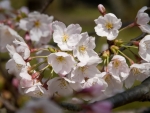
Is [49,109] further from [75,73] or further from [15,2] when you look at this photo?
[15,2]

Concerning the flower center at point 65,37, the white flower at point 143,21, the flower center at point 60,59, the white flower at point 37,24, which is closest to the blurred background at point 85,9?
the white flower at point 37,24

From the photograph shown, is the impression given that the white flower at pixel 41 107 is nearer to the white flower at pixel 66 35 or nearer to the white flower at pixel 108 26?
the white flower at pixel 66 35

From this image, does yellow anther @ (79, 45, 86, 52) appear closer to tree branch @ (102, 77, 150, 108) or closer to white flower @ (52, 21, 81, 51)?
white flower @ (52, 21, 81, 51)

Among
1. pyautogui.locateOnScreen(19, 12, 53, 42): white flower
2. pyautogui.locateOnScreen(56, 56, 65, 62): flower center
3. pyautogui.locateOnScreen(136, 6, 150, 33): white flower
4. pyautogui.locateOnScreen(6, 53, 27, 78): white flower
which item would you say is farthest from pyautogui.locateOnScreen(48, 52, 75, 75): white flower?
pyautogui.locateOnScreen(19, 12, 53, 42): white flower

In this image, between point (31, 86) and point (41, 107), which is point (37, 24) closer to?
point (31, 86)

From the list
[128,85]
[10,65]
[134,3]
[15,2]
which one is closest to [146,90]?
[128,85]

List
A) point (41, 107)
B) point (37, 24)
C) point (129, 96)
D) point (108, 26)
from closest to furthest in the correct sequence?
point (41, 107) < point (129, 96) < point (108, 26) < point (37, 24)

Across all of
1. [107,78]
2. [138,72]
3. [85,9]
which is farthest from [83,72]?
[85,9]
